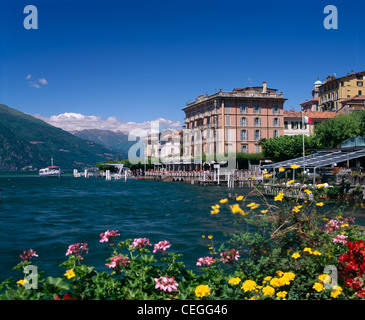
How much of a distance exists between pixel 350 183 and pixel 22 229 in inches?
852

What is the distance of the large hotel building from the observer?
60.9m

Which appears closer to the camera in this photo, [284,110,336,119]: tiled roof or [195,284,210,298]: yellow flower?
[195,284,210,298]: yellow flower

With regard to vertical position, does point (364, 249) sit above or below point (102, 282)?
above

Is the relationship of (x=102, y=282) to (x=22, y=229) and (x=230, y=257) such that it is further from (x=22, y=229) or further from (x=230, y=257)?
(x=22, y=229)

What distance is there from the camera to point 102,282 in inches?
146

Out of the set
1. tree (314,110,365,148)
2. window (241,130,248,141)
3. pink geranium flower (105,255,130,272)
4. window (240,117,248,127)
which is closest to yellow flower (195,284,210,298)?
pink geranium flower (105,255,130,272)

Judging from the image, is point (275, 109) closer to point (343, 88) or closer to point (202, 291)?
point (343, 88)

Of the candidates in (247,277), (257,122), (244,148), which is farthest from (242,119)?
(247,277)

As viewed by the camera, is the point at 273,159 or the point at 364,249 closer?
the point at 364,249

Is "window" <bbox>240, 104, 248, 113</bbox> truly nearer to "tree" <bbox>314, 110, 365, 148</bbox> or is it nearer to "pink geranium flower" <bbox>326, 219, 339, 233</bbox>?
"tree" <bbox>314, 110, 365, 148</bbox>

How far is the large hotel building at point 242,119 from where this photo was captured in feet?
200
